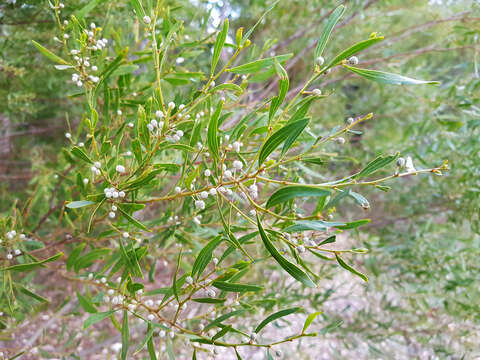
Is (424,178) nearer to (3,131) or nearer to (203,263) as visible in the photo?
(203,263)

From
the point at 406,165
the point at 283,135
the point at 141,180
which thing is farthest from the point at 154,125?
the point at 406,165

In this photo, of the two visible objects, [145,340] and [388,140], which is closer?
[145,340]

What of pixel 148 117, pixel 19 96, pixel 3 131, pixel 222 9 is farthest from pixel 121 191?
pixel 3 131

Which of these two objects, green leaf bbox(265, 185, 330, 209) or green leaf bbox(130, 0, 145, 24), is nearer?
green leaf bbox(265, 185, 330, 209)

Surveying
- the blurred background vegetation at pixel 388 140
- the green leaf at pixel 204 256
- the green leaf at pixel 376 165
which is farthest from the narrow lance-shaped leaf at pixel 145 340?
the blurred background vegetation at pixel 388 140

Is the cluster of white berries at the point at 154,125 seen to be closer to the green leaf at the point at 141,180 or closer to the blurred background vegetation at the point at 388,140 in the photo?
the green leaf at the point at 141,180

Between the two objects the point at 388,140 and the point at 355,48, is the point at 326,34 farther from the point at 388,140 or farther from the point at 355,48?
the point at 388,140

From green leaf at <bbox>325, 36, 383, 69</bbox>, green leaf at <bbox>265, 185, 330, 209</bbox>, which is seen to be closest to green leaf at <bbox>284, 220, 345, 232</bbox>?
green leaf at <bbox>265, 185, 330, 209</bbox>

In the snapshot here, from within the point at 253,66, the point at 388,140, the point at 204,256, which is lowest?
the point at 204,256

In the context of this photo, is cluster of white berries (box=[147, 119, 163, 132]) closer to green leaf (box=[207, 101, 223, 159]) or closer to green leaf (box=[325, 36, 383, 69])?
green leaf (box=[207, 101, 223, 159])
